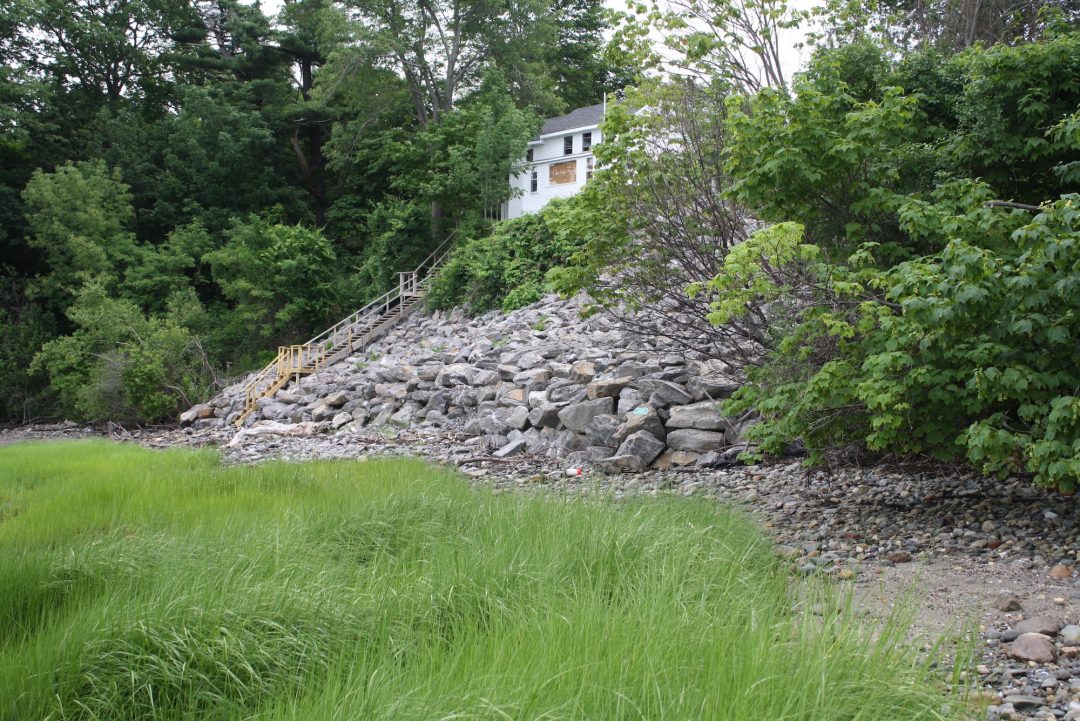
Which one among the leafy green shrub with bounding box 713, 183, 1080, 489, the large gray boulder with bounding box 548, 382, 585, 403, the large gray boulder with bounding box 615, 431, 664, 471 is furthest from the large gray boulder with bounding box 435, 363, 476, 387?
the leafy green shrub with bounding box 713, 183, 1080, 489

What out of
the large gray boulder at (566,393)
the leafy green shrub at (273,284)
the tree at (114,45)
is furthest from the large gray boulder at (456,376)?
the tree at (114,45)

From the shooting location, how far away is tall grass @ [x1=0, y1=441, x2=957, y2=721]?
308cm

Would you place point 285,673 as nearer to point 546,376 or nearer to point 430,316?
point 546,376

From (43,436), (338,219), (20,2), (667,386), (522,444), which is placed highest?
(20,2)

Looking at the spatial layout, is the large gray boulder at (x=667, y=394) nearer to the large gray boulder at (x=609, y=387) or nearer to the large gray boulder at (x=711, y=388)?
the large gray boulder at (x=711, y=388)

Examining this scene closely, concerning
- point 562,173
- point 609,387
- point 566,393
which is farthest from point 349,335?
point 609,387

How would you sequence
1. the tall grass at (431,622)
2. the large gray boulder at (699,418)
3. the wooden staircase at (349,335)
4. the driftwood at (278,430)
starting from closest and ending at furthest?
the tall grass at (431,622), the large gray boulder at (699,418), the driftwood at (278,430), the wooden staircase at (349,335)

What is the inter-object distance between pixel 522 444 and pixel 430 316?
14.9m

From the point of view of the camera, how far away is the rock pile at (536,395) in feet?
37.4

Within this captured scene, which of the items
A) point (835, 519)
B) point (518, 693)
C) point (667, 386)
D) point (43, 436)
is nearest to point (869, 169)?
point (835, 519)

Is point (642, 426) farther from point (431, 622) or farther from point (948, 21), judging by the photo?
point (948, 21)

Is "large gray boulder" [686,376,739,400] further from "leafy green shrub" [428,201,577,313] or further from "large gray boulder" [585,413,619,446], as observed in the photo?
"leafy green shrub" [428,201,577,313]

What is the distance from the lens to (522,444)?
13.1m

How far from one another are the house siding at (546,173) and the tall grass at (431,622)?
2804 centimetres
